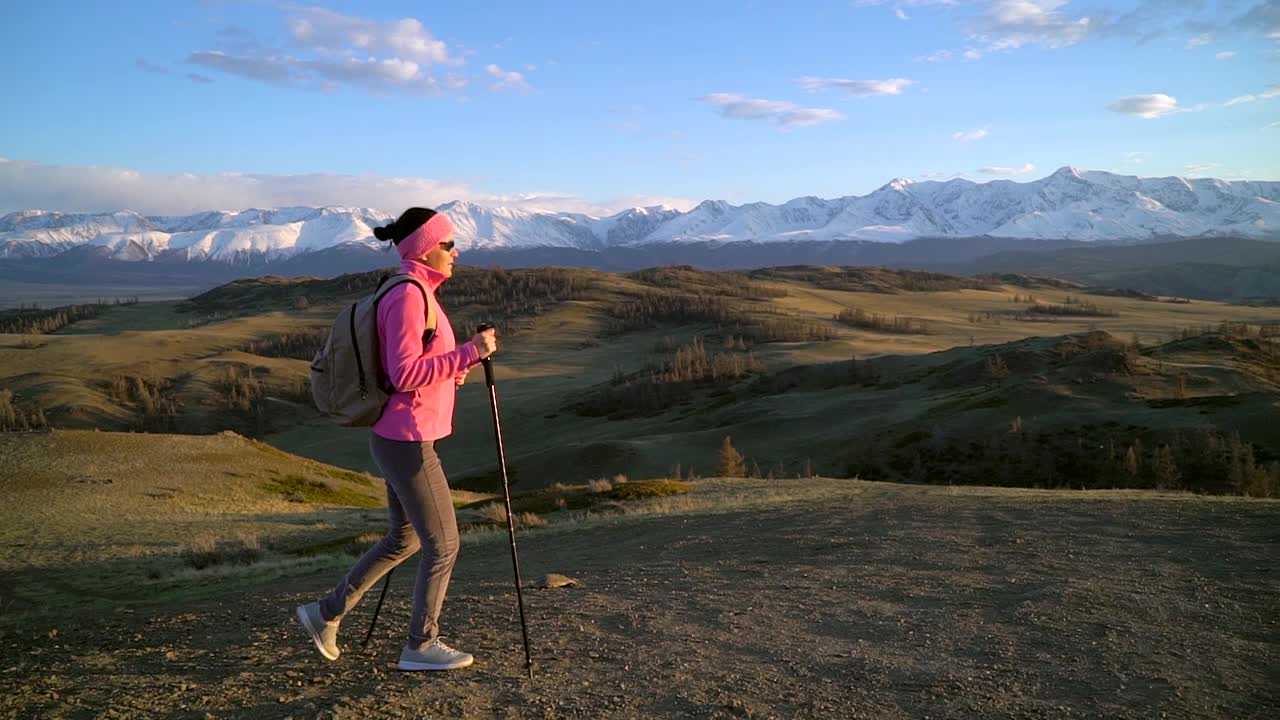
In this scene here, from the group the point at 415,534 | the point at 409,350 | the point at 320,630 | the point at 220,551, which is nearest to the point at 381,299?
the point at 409,350

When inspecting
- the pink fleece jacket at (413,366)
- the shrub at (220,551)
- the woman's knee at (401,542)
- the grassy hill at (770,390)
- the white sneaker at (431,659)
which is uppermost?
the pink fleece jacket at (413,366)

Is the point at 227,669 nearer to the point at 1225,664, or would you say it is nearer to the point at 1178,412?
the point at 1225,664

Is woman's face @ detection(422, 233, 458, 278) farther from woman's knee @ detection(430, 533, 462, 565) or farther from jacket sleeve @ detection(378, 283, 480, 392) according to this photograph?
woman's knee @ detection(430, 533, 462, 565)

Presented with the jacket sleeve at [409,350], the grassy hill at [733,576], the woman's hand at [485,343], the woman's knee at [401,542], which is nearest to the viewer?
the jacket sleeve at [409,350]

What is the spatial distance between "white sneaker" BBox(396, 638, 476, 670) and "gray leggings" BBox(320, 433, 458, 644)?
0.27ft

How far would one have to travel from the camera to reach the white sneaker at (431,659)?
666cm

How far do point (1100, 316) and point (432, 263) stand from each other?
178 m

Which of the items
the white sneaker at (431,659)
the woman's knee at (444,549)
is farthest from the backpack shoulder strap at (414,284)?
the white sneaker at (431,659)

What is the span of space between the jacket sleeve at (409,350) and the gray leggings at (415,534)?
47 cm

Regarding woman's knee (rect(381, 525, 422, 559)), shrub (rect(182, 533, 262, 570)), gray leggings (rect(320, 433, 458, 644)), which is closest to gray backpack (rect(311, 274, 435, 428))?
gray leggings (rect(320, 433, 458, 644))

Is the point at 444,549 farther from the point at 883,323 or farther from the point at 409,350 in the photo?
the point at 883,323

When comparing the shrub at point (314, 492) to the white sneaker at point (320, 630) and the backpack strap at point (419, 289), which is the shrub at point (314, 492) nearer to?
the white sneaker at point (320, 630)

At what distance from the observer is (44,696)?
21.1 feet

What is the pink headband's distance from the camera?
6742mm
